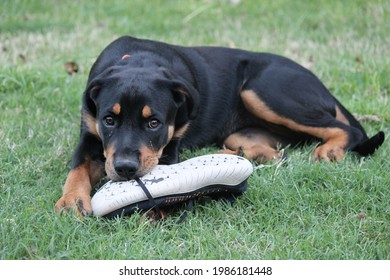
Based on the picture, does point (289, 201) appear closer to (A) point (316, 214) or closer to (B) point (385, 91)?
(A) point (316, 214)

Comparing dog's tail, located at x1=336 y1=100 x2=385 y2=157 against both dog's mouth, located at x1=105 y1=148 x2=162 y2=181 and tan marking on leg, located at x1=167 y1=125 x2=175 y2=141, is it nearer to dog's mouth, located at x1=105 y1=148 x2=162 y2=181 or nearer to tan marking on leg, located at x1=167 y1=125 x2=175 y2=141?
tan marking on leg, located at x1=167 y1=125 x2=175 y2=141

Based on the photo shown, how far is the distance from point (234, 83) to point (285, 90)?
45 centimetres

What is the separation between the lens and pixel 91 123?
4812mm

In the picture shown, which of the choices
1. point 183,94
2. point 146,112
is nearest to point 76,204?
point 146,112

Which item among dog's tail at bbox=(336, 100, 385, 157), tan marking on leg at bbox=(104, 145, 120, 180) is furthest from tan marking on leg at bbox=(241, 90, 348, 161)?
tan marking on leg at bbox=(104, 145, 120, 180)

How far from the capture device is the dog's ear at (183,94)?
4613 mm

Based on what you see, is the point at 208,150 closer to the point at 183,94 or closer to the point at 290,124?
the point at 290,124

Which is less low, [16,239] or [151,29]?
[16,239]

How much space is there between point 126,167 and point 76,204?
0.38 metres

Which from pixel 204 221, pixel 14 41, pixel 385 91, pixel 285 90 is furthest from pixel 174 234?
pixel 14 41

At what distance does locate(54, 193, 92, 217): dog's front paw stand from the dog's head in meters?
0.22

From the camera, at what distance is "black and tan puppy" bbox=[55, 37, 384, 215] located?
170 inches

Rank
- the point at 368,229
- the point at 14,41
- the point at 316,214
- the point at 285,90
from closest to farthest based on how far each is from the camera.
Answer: the point at 368,229, the point at 316,214, the point at 285,90, the point at 14,41

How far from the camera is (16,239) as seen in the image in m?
3.75
